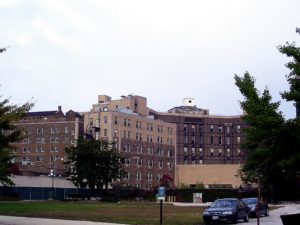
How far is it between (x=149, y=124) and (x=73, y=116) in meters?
17.8

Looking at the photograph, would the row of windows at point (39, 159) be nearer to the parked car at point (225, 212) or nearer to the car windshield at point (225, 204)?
the car windshield at point (225, 204)

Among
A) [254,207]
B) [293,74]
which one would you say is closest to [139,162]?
[254,207]

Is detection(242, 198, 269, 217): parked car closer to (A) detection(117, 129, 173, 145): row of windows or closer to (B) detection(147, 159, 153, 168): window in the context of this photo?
(A) detection(117, 129, 173, 145): row of windows

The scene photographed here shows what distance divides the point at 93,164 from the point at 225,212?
221 feet

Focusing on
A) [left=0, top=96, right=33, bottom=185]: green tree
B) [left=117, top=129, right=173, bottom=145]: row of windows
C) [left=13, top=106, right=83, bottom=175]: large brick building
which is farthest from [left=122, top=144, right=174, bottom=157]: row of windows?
[left=0, top=96, right=33, bottom=185]: green tree

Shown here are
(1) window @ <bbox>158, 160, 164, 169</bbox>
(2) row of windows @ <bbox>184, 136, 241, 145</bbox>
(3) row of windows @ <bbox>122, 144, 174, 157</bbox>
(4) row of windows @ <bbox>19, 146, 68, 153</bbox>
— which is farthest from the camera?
(2) row of windows @ <bbox>184, 136, 241, 145</bbox>

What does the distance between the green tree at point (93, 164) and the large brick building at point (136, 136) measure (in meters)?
22.6

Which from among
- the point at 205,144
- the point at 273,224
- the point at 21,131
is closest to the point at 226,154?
the point at 205,144

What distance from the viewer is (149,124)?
14025 centimetres

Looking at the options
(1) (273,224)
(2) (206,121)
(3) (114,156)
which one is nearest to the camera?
(1) (273,224)

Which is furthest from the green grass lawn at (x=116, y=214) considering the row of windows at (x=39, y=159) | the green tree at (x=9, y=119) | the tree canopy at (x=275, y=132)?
the row of windows at (x=39, y=159)

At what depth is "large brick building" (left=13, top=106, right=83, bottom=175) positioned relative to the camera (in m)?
135

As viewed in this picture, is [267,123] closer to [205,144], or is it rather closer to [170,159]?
[170,159]

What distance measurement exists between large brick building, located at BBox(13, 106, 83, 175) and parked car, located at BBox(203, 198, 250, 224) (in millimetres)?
101601
